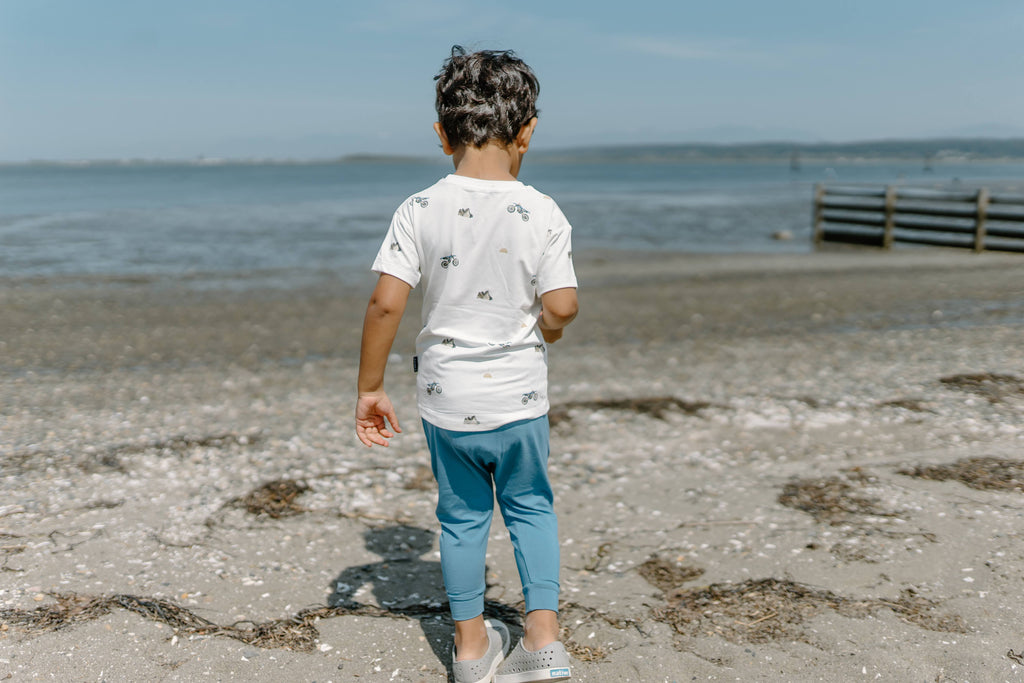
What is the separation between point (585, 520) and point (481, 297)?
235 cm

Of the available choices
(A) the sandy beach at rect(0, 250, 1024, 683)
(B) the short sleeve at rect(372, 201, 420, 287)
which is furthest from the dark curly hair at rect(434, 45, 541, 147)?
(A) the sandy beach at rect(0, 250, 1024, 683)

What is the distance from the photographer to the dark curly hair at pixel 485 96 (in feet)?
8.33

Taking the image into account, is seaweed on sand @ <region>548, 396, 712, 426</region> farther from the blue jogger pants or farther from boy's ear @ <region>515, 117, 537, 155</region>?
boy's ear @ <region>515, 117, 537, 155</region>

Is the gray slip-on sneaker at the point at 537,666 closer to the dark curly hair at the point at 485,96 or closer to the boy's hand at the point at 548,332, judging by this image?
the boy's hand at the point at 548,332

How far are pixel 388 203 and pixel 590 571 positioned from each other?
44795 millimetres

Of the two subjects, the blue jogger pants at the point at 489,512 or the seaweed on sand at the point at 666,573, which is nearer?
the blue jogger pants at the point at 489,512

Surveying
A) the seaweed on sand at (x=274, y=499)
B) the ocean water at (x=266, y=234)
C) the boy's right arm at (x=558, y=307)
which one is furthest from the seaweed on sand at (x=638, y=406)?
the ocean water at (x=266, y=234)

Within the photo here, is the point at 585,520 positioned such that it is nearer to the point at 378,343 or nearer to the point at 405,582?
the point at 405,582

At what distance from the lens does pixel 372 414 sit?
9.13 ft

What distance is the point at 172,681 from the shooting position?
2.94m

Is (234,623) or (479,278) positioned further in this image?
(234,623)

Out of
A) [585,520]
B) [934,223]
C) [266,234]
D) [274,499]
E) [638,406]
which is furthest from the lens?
[266,234]

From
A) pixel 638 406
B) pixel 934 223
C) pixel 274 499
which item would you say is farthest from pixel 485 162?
pixel 934 223

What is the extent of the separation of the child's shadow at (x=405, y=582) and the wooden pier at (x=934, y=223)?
21577mm
